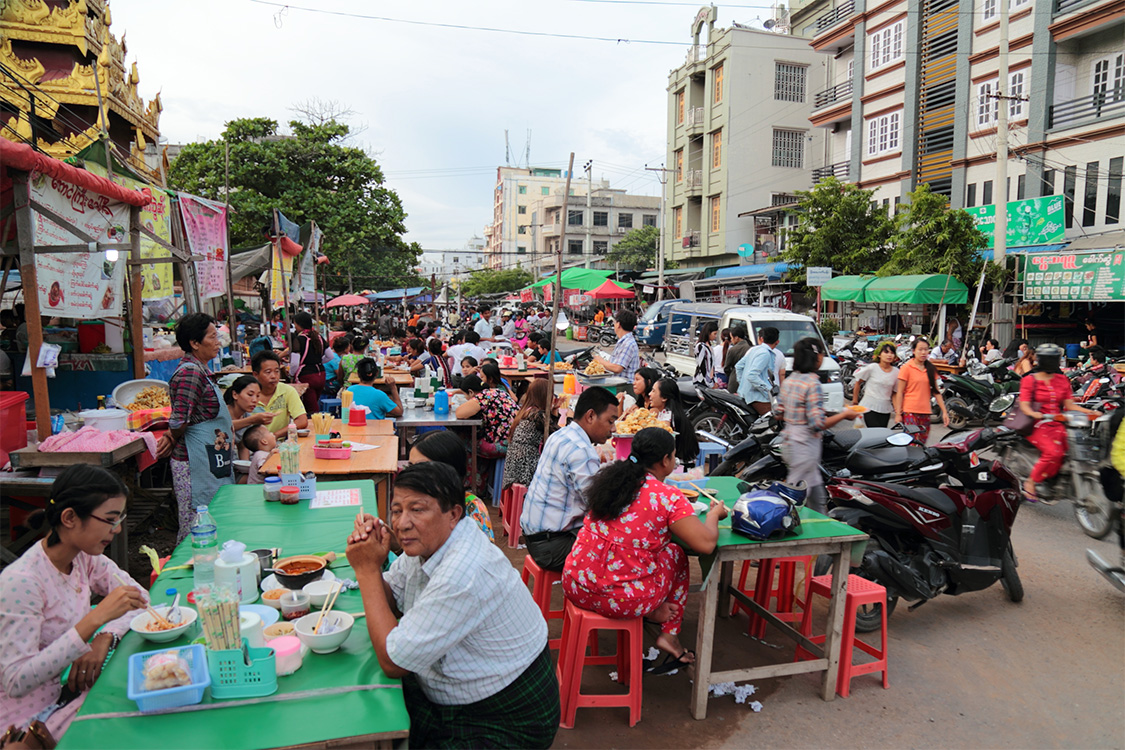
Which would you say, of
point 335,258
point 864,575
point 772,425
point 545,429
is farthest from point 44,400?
point 335,258

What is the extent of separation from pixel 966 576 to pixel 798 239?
63.2 feet

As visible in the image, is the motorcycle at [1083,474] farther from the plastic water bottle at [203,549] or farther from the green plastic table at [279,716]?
the plastic water bottle at [203,549]

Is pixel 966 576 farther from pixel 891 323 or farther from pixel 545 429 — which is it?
pixel 891 323

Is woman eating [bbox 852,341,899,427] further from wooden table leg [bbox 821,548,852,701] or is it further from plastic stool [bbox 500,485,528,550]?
wooden table leg [bbox 821,548,852,701]

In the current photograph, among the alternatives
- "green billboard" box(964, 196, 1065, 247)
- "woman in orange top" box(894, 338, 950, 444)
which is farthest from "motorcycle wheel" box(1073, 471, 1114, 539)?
"green billboard" box(964, 196, 1065, 247)

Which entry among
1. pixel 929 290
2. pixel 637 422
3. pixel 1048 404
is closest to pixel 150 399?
pixel 637 422

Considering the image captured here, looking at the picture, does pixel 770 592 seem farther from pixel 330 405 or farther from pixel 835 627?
pixel 330 405

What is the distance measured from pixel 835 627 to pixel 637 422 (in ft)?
9.38

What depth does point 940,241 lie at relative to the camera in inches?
632

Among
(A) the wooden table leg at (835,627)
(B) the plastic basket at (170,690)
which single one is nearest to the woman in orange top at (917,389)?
(A) the wooden table leg at (835,627)

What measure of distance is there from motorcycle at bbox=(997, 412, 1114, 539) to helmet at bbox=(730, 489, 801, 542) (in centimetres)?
398

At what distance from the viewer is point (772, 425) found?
7.15 metres

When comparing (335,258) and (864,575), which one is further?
(335,258)

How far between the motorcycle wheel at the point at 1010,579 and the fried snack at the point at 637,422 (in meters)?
2.64
